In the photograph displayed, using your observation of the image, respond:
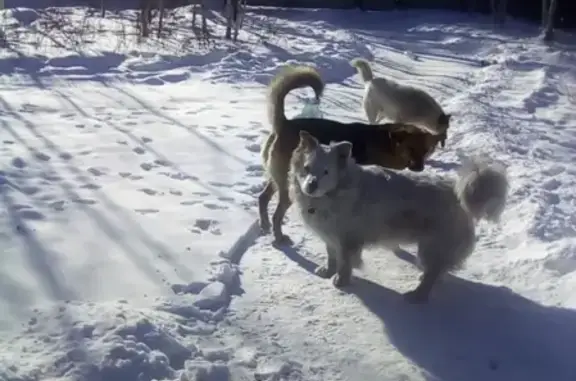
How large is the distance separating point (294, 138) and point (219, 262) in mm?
1115

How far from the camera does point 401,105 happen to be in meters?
8.27

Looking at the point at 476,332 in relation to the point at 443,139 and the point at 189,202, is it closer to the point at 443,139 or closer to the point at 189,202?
the point at 189,202

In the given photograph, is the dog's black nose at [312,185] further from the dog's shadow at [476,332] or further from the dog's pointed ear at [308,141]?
the dog's shadow at [476,332]

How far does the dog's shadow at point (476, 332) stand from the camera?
3.71 m

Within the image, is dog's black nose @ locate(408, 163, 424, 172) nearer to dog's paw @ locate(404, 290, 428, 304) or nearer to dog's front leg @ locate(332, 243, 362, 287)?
dog's front leg @ locate(332, 243, 362, 287)

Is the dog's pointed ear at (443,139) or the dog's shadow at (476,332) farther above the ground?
the dog's pointed ear at (443,139)

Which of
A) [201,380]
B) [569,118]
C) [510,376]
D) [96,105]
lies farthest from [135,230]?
[569,118]

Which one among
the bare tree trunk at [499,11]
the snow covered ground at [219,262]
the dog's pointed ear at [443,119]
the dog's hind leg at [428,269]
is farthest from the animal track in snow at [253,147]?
the bare tree trunk at [499,11]

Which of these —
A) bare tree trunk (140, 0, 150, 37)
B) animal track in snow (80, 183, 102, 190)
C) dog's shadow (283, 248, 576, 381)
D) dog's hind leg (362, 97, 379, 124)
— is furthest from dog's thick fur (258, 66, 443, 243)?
bare tree trunk (140, 0, 150, 37)

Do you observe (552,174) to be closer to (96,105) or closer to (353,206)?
(353,206)

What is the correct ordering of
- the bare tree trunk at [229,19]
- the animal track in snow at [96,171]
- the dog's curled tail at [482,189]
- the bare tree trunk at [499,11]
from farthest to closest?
the bare tree trunk at [499,11] → the bare tree trunk at [229,19] → the animal track in snow at [96,171] → the dog's curled tail at [482,189]

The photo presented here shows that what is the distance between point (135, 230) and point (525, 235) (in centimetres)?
289

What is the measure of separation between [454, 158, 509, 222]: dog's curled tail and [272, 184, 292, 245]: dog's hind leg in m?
1.41

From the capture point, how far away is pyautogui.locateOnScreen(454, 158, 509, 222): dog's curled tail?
4.30m
